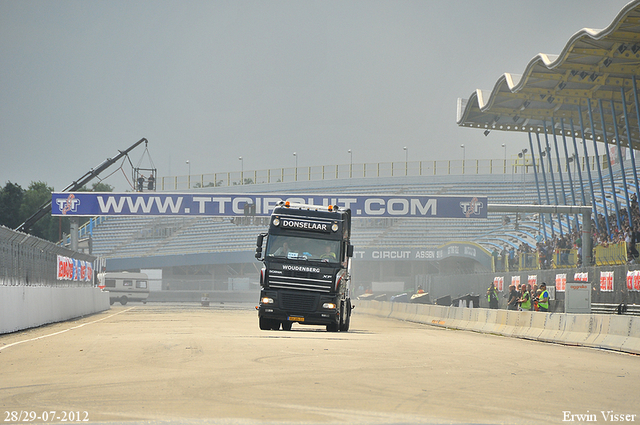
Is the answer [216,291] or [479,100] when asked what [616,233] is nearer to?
[479,100]

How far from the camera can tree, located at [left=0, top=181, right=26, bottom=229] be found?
9894cm

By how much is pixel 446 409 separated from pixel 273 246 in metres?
12.7

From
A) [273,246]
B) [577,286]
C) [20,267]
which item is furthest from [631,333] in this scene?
[20,267]

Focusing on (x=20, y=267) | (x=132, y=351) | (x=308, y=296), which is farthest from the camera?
(x=20, y=267)

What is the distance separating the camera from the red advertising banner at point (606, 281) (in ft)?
87.8

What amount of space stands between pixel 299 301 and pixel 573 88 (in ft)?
89.0

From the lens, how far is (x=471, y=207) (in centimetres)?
4656

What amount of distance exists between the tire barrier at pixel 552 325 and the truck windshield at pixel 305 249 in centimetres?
573

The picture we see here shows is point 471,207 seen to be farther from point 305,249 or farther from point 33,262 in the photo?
point 33,262

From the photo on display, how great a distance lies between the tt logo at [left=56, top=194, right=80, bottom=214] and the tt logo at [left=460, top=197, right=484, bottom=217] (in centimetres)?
2196

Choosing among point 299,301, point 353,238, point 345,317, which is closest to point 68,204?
point 345,317

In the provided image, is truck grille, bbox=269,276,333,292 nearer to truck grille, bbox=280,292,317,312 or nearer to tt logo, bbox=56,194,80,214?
truck grille, bbox=280,292,317,312

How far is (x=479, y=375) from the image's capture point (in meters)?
10.9

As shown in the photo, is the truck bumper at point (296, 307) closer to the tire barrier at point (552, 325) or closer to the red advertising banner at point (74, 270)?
the tire barrier at point (552, 325)
